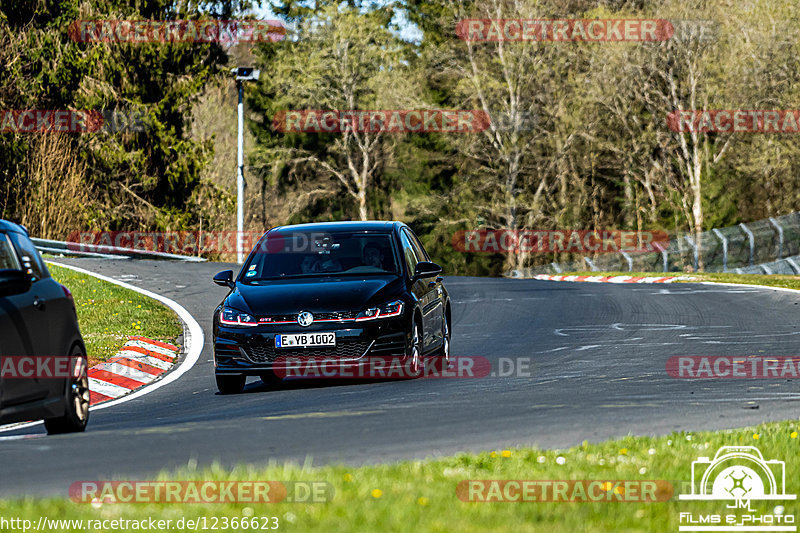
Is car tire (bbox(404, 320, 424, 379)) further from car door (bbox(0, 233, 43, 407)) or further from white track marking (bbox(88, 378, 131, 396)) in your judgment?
car door (bbox(0, 233, 43, 407))

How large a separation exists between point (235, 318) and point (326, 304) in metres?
0.95

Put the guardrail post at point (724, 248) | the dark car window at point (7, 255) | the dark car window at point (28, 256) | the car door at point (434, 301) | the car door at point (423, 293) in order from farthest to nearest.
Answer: the guardrail post at point (724, 248) → the car door at point (434, 301) → the car door at point (423, 293) → the dark car window at point (28, 256) → the dark car window at point (7, 255)

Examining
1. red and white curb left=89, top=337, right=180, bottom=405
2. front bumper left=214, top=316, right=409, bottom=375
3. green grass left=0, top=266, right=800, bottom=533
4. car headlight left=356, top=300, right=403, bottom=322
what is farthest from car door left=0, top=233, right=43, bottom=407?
red and white curb left=89, top=337, right=180, bottom=405

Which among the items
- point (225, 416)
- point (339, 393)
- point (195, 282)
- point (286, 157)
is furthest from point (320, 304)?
point (286, 157)

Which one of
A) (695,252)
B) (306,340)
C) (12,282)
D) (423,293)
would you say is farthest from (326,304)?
(695,252)

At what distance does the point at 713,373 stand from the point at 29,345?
25.3 feet

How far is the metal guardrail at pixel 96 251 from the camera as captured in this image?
35.1 metres

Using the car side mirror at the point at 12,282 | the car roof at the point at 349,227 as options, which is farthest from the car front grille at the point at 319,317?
the car side mirror at the point at 12,282

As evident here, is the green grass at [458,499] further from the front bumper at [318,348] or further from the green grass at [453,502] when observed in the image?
the front bumper at [318,348]

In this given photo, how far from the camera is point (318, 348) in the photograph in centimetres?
1253

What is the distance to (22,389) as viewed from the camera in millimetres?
8773

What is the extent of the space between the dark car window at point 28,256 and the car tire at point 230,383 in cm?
359

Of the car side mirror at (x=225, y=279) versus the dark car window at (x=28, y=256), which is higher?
the dark car window at (x=28, y=256)

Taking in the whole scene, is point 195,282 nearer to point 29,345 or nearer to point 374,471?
point 29,345
